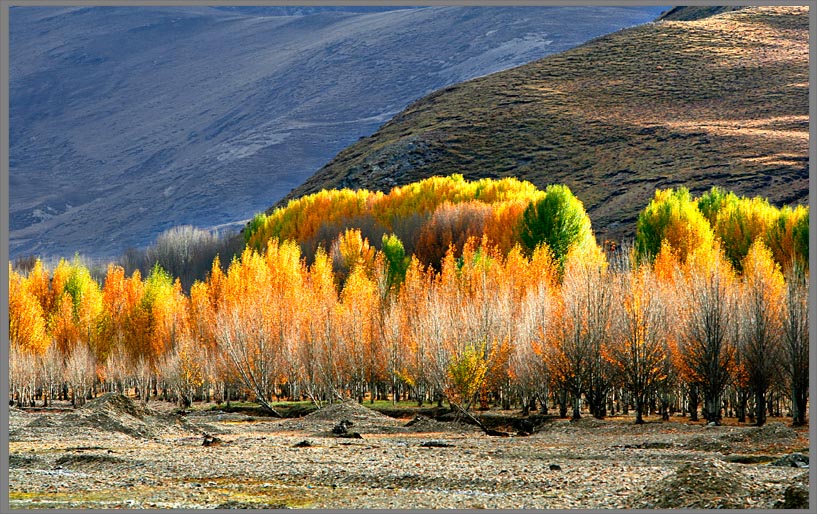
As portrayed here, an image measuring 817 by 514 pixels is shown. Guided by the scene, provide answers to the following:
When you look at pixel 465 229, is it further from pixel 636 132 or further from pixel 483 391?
pixel 636 132

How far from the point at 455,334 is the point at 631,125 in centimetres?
11708

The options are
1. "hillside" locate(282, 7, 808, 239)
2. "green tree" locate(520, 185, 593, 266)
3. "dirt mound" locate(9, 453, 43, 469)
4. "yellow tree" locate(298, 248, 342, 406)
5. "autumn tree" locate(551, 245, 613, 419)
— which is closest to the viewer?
"dirt mound" locate(9, 453, 43, 469)

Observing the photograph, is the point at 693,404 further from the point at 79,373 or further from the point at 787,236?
the point at 79,373

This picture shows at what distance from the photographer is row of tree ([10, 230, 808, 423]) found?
44.1m

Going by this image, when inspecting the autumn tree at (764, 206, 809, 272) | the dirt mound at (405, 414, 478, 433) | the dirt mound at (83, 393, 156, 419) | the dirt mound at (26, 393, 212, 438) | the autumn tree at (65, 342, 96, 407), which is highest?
the autumn tree at (764, 206, 809, 272)

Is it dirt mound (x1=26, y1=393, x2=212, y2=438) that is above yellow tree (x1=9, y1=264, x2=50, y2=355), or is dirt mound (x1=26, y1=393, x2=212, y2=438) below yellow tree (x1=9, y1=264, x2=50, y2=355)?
below

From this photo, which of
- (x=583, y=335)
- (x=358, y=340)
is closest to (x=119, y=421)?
(x=358, y=340)

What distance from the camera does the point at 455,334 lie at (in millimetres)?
49969

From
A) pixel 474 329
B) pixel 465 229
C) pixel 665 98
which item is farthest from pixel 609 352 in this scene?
pixel 665 98

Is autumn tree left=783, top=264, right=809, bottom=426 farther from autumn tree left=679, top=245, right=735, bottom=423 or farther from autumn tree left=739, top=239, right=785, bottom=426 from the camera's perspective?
autumn tree left=679, top=245, right=735, bottom=423

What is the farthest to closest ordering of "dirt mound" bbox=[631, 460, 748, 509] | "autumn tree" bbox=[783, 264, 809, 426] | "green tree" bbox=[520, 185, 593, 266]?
"green tree" bbox=[520, 185, 593, 266]
"autumn tree" bbox=[783, 264, 809, 426]
"dirt mound" bbox=[631, 460, 748, 509]

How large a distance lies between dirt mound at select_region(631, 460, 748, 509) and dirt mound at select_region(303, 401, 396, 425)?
28970 millimetres

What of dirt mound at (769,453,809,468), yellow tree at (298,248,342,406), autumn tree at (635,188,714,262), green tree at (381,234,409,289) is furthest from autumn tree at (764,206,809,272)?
dirt mound at (769,453,809,468)

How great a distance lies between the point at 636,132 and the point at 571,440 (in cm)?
12227
